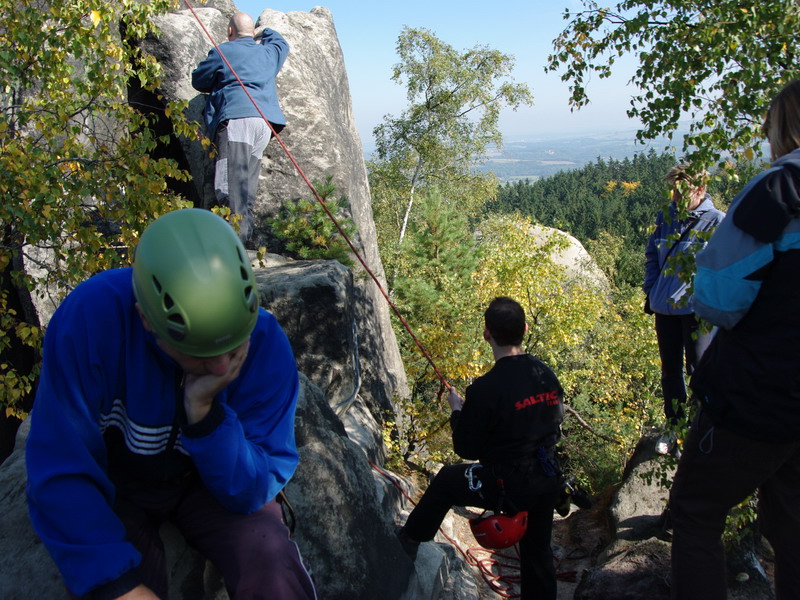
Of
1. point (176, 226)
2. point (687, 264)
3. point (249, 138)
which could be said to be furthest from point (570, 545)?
point (176, 226)

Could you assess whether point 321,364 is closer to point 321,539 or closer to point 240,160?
point 240,160

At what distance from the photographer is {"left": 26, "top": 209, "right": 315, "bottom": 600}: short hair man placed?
1.83 meters

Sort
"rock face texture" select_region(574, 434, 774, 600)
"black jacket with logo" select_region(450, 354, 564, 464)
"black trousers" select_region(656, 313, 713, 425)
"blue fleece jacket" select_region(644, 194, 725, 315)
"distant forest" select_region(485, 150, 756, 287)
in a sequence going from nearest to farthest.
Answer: "black jacket with logo" select_region(450, 354, 564, 464), "rock face texture" select_region(574, 434, 774, 600), "blue fleece jacket" select_region(644, 194, 725, 315), "black trousers" select_region(656, 313, 713, 425), "distant forest" select_region(485, 150, 756, 287)

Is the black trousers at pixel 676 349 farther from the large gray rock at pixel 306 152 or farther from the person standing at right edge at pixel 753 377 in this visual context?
the large gray rock at pixel 306 152

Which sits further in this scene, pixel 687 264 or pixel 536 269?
pixel 536 269

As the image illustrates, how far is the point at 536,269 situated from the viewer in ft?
54.9

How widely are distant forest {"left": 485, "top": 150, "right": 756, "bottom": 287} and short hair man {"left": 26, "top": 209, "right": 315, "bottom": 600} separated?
163ft

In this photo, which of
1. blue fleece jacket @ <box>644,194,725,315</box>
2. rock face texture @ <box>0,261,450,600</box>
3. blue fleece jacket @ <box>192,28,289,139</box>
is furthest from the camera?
blue fleece jacket @ <box>192,28,289,139</box>

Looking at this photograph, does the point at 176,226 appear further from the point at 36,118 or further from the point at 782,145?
the point at 36,118

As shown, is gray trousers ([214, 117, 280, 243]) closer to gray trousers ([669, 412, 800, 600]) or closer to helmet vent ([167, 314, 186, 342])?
helmet vent ([167, 314, 186, 342])

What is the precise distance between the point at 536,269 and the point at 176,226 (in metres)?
15.5

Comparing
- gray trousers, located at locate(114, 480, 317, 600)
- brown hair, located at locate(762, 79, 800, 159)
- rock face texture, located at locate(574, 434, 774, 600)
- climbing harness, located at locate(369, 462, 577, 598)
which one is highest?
brown hair, located at locate(762, 79, 800, 159)

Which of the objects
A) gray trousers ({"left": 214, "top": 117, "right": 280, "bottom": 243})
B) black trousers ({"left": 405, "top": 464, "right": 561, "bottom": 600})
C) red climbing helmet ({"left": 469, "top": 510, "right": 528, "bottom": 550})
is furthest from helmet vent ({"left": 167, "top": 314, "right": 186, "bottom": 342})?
gray trousers ({"left": 214, "top": 117, "right": 280, "bottom": 243})

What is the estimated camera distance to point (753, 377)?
2455mm
